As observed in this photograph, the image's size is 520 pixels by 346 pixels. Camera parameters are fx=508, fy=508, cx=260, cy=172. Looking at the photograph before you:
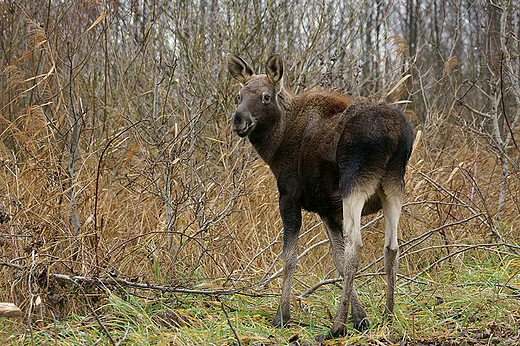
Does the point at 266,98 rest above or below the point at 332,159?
above

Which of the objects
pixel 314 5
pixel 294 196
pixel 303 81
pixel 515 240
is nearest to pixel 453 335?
pixel 294 196

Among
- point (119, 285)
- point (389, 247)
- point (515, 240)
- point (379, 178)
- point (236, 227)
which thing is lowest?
point (515, 240)

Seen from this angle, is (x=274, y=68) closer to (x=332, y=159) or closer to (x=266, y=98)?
(x=266, y=98)

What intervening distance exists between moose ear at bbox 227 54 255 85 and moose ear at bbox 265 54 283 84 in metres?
0.26

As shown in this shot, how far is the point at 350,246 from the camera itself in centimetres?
402

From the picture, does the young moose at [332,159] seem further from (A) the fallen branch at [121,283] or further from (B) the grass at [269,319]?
(A) the fallen branch at [121,283]

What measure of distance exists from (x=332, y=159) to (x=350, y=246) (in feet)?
2.44

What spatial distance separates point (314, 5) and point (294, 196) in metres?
5.32

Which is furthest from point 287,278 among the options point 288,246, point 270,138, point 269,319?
point 270,138

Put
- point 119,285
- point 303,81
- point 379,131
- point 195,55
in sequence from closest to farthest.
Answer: point 379,131
point 119,285
point 195,55
point 303,81

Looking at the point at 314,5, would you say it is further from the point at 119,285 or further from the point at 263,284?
the point at 119,285

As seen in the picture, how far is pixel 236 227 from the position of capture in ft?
22.8

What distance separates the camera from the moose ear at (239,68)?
507 cm

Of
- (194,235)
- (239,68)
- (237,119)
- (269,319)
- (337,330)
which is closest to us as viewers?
(337,330)
